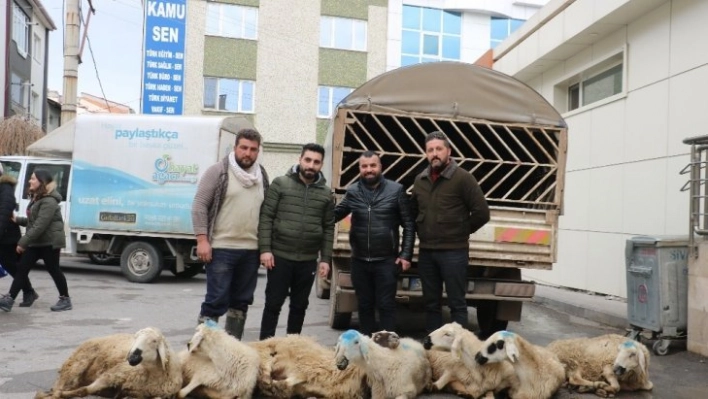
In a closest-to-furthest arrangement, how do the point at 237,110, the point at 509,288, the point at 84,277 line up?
the point at 509,288
the point at 84,277
the point at 237,110

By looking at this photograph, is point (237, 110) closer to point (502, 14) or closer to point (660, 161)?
point (502, 14)

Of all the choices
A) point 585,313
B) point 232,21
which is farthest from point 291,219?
point 232,21

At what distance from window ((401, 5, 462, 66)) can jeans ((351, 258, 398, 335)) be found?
2373cm

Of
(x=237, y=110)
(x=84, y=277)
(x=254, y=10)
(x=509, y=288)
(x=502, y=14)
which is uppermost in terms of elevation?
(x=502, y=14)

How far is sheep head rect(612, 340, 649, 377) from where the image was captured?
5.10 meters

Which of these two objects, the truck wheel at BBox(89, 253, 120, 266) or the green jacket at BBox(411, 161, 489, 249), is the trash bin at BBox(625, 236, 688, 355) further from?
the truck wheel at BBox(89, 253, 120, 266)

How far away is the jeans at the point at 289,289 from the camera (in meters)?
5.65

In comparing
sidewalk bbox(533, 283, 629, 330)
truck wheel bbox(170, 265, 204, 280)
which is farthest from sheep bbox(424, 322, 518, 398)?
truck wheel bbox(170, 265, 204, 280)

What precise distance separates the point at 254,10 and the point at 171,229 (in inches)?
630

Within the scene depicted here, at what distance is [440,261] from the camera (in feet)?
19.0

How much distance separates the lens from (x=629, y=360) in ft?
16.7

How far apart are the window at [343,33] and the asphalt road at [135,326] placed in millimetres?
16176

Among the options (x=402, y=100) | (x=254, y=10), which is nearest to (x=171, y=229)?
(x=402, y=100)

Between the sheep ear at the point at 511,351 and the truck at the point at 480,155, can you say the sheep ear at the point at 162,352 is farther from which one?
the truck at the point at 480,155
